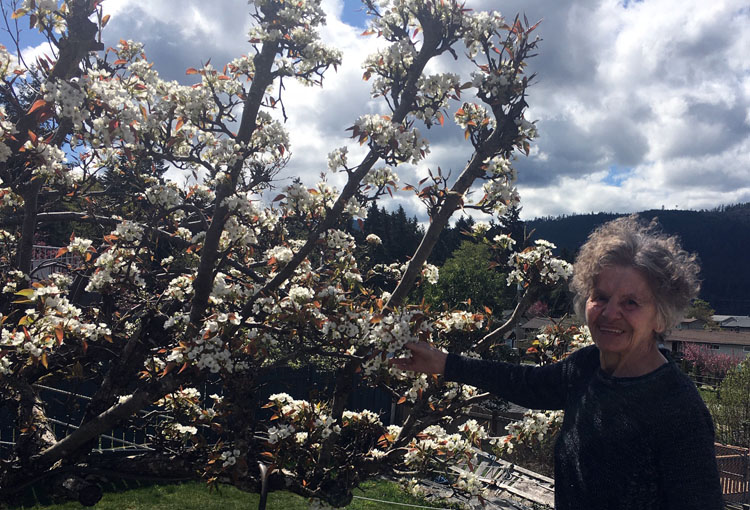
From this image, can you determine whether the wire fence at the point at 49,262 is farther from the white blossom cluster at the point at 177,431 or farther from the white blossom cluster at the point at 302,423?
the white blossom cluster at the point at 302,423

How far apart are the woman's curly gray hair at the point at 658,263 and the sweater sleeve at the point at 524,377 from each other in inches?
17.8

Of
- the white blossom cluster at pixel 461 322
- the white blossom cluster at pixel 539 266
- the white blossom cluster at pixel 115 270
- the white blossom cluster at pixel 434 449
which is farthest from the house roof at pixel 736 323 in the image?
the white blossom cluster at pixel 115 270

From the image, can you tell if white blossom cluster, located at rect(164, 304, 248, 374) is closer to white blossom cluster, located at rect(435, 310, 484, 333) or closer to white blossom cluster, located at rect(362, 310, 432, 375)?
white blossom cluster, located at rect(362, 310, 432, 375)

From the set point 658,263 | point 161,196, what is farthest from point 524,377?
point 161,196

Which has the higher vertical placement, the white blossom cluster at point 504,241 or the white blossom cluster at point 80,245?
the white blossom cluster at point 504,241

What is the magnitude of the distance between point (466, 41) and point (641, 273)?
6.35 feet

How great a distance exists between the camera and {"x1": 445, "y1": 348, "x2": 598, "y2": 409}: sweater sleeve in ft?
7.74

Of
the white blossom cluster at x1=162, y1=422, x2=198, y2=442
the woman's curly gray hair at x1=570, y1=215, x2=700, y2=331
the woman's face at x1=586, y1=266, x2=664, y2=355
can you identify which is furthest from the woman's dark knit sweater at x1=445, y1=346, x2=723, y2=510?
the white blossom cluster at x1=162, y1=422, x2=198, y2=442

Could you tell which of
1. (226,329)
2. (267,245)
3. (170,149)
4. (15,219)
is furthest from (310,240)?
(15,219)

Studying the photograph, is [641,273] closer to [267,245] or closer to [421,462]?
[421,462]

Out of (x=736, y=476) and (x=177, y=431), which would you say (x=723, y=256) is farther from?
(x=177, y=431)

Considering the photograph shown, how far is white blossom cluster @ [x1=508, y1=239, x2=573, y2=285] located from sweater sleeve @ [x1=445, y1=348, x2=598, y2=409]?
1.10 metres

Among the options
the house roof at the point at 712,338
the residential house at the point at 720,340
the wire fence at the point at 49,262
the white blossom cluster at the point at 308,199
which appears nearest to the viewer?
the white blossom cluster at the point at 308,199

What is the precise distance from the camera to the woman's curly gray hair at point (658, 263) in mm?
1930
